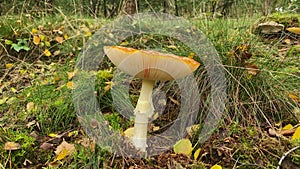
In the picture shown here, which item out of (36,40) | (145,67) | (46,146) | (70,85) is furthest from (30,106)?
(36,40)

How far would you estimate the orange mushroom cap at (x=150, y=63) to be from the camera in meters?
1.35

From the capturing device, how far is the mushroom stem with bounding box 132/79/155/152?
1.60 m

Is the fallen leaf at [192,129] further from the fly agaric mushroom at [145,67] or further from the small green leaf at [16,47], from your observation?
the small green leaf at [16,47]

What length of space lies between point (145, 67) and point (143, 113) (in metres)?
0.29

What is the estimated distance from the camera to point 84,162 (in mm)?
1572

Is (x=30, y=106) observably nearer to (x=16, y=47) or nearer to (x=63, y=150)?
(x=63, y=150)

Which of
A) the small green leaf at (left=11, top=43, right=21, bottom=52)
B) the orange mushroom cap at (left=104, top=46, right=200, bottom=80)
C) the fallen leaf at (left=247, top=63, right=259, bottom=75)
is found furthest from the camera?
the small green leaf at (left=11, top=43, right=21, bottom=52)

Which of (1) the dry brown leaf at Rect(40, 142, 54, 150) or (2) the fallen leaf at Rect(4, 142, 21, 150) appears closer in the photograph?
(2) the fallen leaf at Rect(4, 142, 21, 150)

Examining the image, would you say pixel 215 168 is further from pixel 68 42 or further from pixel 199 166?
pixel 68 42

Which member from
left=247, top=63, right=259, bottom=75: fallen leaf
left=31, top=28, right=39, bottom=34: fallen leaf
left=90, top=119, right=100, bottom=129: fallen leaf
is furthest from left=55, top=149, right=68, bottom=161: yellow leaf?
left=31, top=28, right=39, bottom=34: fallen leaf

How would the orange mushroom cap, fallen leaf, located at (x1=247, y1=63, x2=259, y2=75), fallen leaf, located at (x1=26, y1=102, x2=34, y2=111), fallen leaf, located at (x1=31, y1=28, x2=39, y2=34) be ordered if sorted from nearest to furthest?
1. the orange mushroom cap
2. fallen leaf, located at (x1=247, y1=63, x2=259, y2=75)
3. fallen leaf, located at (x1=26, y1=102, x2=34, y2=111)
4. fallen leaf, located at (x1=31, y1=28, x2=39, y2=34)

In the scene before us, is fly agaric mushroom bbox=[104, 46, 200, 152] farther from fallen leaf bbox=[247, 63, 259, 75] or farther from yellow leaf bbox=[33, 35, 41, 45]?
yellow leaf bbox=[33, 35, 41, 45]

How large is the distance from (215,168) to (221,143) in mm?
242

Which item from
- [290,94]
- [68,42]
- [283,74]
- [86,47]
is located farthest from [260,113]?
[68,42]
